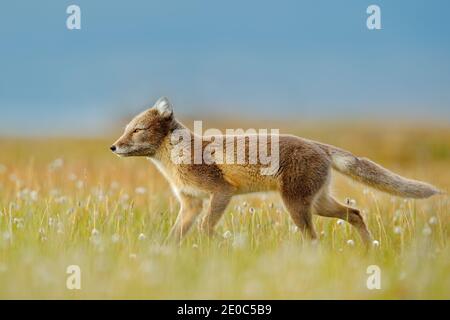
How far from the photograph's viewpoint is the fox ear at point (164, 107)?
33.5 feet

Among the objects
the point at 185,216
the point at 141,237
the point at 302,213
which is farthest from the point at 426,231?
the point at 141,237

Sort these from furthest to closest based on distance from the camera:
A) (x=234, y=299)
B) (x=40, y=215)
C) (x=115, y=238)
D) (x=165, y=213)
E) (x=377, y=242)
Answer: (x=165, y=213), (x=40, y=215), (x=377, y=242), (x=115, y=238), (x=234, y=299)

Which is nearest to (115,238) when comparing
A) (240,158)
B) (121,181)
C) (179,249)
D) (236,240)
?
(179,249)

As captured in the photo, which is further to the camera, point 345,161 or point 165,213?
point 165,213

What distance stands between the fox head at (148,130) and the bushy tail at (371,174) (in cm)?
225

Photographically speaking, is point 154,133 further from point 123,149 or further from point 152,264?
point 152,264

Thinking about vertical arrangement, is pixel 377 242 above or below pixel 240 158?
below

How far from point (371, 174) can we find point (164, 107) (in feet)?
10.1

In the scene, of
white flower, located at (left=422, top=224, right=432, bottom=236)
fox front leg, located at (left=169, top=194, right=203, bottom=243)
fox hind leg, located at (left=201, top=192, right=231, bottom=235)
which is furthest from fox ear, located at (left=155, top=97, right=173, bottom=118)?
white flower, located at (left=422, top=224, right=432, bottom=236)

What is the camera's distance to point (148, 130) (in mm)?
10188

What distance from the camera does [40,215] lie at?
10.3m

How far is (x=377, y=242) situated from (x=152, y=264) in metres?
3.39
